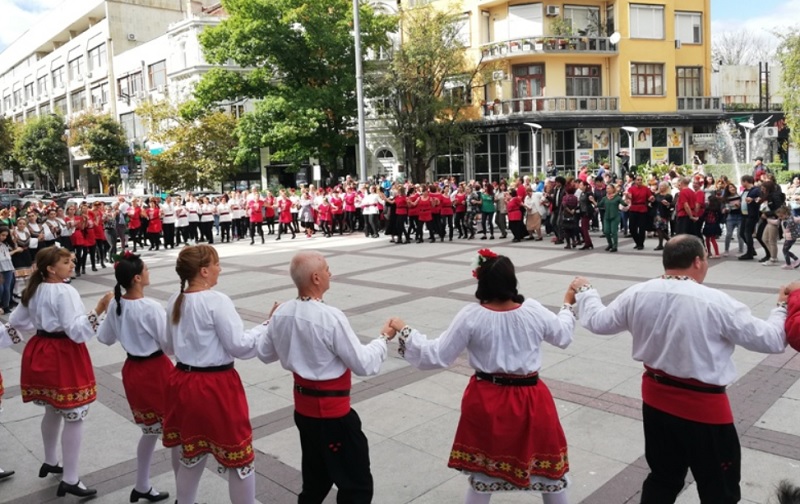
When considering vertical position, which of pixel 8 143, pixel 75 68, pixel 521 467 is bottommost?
pixel 521 467

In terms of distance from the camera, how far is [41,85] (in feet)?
253

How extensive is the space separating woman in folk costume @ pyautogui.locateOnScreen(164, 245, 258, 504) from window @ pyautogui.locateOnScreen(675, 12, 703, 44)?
40302 millimetres

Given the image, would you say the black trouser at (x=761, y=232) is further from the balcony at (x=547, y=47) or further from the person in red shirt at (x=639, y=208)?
the balcony at (x=547, y=47)

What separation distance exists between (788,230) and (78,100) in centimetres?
6865

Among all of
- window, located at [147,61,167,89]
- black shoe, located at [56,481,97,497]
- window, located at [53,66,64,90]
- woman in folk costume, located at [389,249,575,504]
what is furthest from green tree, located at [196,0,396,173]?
window, located at [53,66,64,90]

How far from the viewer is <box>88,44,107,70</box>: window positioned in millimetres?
59844

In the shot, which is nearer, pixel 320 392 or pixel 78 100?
pixel 320 392

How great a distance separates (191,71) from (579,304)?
45.4m

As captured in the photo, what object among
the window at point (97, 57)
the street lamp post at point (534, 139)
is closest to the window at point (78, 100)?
the window at point (97, 57)

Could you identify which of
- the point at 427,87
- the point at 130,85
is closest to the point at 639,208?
the point at 427,87

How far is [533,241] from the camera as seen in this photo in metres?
18.8

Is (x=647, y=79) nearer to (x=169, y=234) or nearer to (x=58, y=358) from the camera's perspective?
(x=169, y=234)

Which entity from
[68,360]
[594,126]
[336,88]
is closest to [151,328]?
[68,360]

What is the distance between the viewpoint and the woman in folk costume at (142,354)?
14.3 feet
